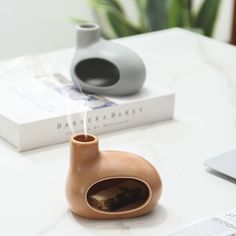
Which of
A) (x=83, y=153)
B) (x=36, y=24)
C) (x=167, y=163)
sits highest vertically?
(x=83, y=153)

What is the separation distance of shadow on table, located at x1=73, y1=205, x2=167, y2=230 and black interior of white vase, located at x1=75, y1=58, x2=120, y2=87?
1.37 feet

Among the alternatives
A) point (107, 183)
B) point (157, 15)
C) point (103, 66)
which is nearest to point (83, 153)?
point (107, 183)

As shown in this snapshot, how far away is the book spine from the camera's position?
4.02 ft

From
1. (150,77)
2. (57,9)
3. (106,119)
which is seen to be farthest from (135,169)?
(57,9)

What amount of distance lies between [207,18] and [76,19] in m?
0.54

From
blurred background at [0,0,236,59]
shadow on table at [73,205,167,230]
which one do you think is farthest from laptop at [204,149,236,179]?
blurred background at [0,0,236,59]

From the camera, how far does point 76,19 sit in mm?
2926

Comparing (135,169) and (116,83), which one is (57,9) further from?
(135,169)

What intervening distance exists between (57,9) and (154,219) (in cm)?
203

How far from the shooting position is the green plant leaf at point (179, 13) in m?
2.74

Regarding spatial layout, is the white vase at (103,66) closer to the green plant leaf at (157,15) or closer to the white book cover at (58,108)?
the white book cover at (58,108)

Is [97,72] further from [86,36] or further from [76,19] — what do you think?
[76,19]

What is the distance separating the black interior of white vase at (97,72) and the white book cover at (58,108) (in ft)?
0.10

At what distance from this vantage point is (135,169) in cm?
99
